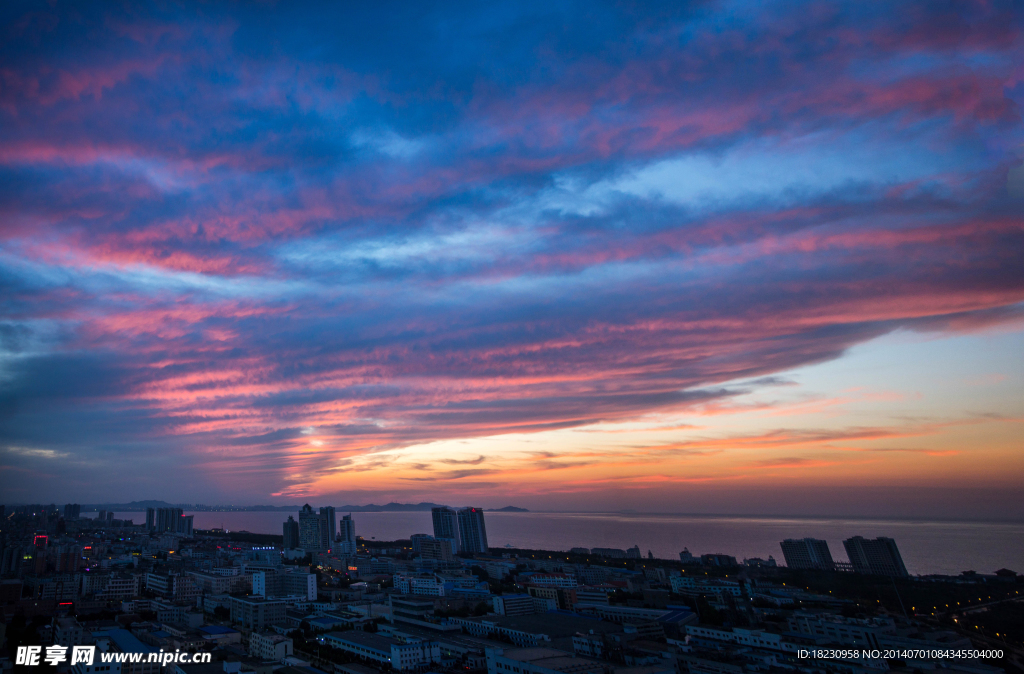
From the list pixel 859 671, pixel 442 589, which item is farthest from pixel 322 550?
pixel 859 671

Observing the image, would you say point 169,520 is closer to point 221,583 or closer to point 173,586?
point 173,586

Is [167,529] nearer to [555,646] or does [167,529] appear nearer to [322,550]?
[322,550]

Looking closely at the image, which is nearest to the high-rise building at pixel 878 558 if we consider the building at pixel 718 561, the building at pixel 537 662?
the building at pixel 718 561

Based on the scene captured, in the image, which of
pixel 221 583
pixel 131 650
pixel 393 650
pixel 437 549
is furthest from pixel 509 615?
pixel 437 549

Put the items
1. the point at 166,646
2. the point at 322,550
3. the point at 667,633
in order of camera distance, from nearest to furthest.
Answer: the point at 166,646
the point at 667,633
the point at 322,550

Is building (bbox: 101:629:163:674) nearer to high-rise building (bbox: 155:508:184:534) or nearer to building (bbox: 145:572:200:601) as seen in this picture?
building (bbox: 145:572:200:601)

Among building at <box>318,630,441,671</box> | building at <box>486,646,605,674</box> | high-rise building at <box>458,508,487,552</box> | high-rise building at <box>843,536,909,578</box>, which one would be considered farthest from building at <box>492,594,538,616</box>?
high-rise building at <box>458,508,487,552</box>
